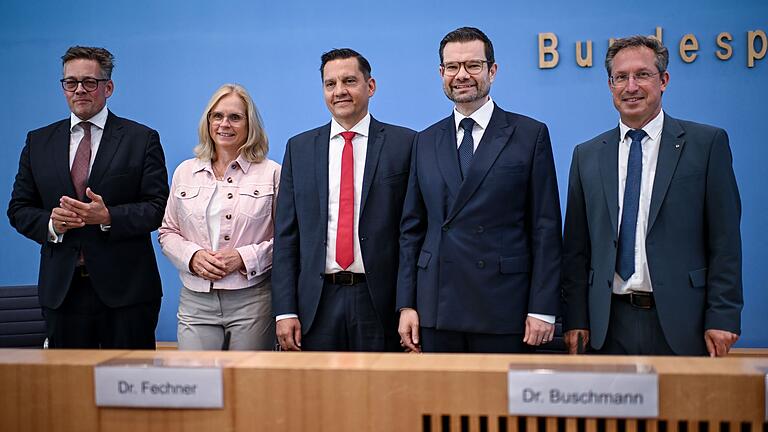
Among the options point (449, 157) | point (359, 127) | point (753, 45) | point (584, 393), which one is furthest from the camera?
point (753, 45)

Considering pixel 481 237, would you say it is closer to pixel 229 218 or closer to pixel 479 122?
pixel 479 122

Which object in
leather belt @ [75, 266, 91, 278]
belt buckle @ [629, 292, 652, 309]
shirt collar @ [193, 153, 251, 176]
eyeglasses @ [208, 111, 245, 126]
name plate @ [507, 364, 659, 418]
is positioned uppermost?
eyeglasses @ [208, 111, 245, 126]

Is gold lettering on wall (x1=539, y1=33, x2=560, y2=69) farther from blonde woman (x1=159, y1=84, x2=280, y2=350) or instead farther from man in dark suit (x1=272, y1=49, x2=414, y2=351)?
blonde woman (x1=159, y1=84, x2=280, y2=350)

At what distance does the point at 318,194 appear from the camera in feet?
8.00

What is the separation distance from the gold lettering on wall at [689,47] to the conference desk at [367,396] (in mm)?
3106

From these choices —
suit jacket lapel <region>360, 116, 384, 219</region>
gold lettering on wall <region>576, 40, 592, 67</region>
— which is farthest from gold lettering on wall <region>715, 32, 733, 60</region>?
suit jacket lapel <region>360, 116, 384, 219</region>

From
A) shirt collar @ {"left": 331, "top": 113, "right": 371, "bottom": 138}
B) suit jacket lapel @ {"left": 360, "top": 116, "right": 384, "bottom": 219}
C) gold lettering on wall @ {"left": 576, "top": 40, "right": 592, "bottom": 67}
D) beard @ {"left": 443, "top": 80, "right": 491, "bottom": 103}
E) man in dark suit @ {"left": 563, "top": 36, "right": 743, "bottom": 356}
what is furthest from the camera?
gold lettering on wall @ {"left": 576, "top": 40, "right": 592, "bottom": 67}

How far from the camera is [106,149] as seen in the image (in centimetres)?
265

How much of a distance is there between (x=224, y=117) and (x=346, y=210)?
585 mm

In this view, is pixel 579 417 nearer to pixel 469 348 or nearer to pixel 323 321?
pixel 469 348

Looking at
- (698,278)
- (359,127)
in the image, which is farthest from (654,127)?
(359,127)

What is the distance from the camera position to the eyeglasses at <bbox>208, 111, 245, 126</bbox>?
263 centimetres

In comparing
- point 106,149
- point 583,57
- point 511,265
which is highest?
point 583,57

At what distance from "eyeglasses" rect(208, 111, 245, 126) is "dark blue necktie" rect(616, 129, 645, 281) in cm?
133
